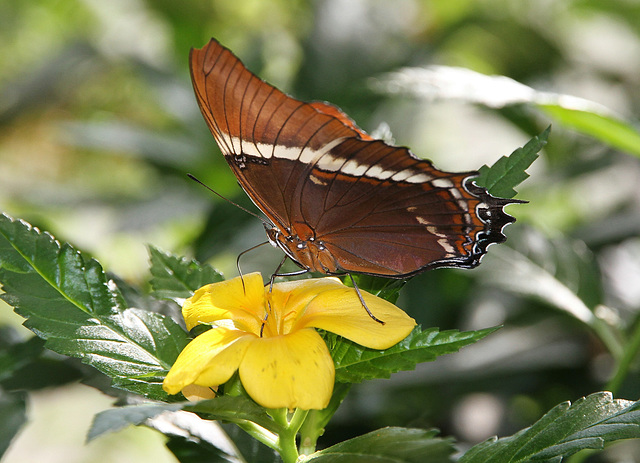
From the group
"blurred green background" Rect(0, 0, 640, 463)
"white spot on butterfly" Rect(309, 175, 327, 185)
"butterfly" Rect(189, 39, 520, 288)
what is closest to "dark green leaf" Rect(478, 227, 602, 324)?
"blurred green background" Rect(0, 0, 640, 463)

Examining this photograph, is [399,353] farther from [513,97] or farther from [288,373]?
[513,97]

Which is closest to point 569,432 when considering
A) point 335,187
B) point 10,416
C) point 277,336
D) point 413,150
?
point 277,336

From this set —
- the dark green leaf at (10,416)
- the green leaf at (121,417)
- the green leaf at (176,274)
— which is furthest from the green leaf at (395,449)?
the dark green leaf at (10,416)

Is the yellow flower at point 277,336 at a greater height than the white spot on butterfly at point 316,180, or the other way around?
the white spot on butterfly at point 316,180

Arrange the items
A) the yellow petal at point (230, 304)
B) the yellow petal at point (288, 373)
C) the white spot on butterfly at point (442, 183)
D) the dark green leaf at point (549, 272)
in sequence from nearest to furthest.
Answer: the yellow petal at point (288, 373) < the yellow petal at point (230, 304) < the white spot on butterfly at point (442, 183) < the dark green leaf at point (549, 272)

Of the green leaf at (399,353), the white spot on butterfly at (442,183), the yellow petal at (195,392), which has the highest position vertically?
the white spot on butterfly at (442,183)

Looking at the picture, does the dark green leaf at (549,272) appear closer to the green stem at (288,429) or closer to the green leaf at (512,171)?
the green leaf at (512,171)

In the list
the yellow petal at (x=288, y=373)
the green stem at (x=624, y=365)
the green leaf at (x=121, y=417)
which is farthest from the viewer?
the green stem at (x=624, y=365)
